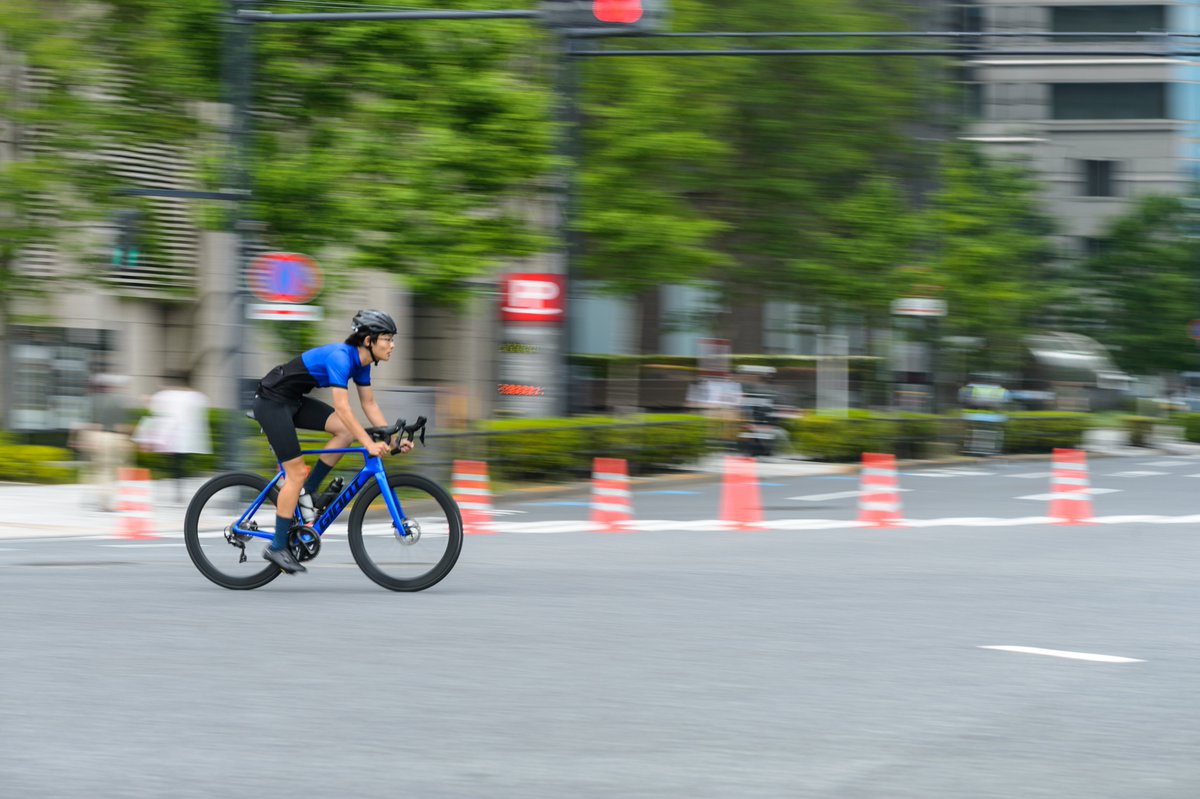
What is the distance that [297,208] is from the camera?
72.0ft

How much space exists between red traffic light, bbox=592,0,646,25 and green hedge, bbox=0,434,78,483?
11.8m

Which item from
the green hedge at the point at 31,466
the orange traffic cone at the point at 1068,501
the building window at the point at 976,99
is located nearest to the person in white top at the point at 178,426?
the green hedge at the point at 31,466

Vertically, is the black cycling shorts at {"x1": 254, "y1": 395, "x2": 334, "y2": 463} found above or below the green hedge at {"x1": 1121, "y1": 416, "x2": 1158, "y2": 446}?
above

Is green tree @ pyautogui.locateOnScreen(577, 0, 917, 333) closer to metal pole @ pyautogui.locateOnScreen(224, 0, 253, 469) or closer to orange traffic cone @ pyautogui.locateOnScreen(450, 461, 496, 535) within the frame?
metal pole @ pyautogui.locateOnScreen(224, 0, 253, 469)

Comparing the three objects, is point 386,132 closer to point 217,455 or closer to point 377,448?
Result: point 217,455

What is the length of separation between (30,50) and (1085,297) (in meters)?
43.4

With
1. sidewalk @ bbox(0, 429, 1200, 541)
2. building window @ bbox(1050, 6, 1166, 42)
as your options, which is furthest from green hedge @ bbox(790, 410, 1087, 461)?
building window @ bbox(1050, 6, 1166, 42)

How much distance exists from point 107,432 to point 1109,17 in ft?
201

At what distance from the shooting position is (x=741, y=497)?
56.8 feet

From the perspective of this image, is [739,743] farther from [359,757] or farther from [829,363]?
[829,363]

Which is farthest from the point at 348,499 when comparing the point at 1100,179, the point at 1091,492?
the point at 1100,179

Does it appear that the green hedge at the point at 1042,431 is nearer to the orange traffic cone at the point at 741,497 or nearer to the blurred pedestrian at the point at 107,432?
the orange traffic cone at the point at 741,497

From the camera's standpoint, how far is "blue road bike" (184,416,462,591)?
1030cm

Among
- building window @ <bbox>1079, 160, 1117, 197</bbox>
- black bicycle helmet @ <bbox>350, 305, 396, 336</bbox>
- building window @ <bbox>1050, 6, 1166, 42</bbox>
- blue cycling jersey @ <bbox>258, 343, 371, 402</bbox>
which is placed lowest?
blue cycling jersey @ <bbox>258, 343, 371, 402</bbox>
